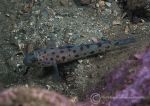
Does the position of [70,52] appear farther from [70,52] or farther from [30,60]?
[30,60]

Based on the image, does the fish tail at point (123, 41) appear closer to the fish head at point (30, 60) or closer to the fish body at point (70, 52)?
the fish body at point (70, 52)

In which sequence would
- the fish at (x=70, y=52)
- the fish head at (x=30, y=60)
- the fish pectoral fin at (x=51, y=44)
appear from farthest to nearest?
the fish pectoral fin at (x=51, y=44), the fish at (x=70, y=52), the fish head at (x=30, y=60)

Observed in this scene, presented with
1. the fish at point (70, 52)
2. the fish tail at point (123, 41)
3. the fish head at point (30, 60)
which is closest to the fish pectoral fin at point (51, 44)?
the fish at point (70, 52)

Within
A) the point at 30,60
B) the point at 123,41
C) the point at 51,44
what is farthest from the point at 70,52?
the point at 123,41

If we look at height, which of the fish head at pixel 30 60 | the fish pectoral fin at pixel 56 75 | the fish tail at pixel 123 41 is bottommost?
the fish pectoral fin at pixel 56 75

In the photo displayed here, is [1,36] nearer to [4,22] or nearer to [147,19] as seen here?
[4,22]

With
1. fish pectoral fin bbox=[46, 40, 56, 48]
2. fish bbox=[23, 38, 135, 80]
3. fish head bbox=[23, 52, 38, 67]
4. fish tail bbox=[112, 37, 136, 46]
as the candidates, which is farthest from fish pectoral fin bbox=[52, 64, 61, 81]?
fish tail bbox=[112, 37, 136, 46]

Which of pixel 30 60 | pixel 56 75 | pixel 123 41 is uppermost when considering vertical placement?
pixel 123 41

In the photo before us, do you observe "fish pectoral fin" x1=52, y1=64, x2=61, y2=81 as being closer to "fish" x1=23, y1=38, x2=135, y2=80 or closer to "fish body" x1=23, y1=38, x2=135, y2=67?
"fish" x1=23, y1=38, x2=135, y2=80

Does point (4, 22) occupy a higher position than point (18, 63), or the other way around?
point (4, 22)

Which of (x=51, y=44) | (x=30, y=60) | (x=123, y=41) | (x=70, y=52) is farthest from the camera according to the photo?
Result: (x=51, y=44)

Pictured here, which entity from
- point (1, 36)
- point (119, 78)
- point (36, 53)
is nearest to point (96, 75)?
point (36, 53)
